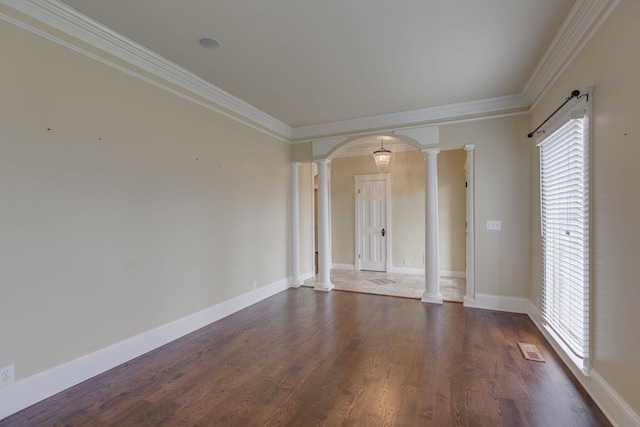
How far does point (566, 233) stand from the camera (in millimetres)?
2543

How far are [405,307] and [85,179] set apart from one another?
387 centimetres

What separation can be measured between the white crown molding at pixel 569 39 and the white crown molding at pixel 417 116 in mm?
507

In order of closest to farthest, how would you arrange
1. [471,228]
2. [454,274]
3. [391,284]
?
[471,228] → [391,284] → [454,274]

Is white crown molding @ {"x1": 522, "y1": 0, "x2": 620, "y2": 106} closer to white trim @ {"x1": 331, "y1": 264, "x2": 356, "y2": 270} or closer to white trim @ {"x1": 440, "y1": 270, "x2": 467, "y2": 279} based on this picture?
white trim @ {"x1": 440, "y1": 270, "x2": 467, "y2": 279}

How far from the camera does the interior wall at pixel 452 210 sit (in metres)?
5.84

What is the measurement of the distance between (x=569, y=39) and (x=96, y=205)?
407 centimetres

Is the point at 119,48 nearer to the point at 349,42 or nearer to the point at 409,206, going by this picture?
the point at 349,42

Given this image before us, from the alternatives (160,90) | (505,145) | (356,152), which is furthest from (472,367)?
(356,152)

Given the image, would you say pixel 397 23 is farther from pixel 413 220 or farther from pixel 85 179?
pixel 413 220

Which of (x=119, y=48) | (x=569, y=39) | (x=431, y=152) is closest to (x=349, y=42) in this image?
(x=569, y=39)

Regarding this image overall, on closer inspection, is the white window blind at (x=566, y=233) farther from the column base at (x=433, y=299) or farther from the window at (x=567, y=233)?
the column base at (x=433, y=299)

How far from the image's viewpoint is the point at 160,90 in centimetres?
290

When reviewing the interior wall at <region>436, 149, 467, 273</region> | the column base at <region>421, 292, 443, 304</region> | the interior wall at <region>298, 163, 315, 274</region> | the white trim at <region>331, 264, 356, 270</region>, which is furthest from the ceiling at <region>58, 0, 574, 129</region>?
the white trim at <region>331, 264, 356, 270</region>

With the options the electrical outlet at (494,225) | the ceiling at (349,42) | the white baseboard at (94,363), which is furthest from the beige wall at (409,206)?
the white baseboard at (94,363)
